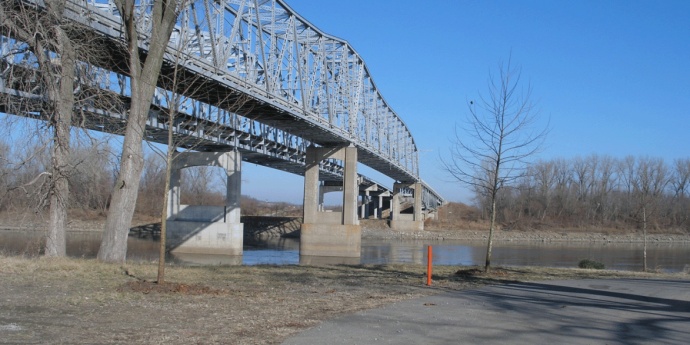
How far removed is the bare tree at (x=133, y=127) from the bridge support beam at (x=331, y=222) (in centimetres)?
3269

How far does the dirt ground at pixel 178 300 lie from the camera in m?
8.05

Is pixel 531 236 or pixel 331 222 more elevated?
pixel 331 222

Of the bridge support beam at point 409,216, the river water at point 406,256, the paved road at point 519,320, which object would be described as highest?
the bridge support beam at point 409,216

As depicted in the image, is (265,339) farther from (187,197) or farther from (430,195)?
(430,195)

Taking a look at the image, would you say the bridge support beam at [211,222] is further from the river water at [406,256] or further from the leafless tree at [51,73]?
the leafless tree at [51,73]

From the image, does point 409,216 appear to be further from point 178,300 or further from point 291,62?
point 178,300

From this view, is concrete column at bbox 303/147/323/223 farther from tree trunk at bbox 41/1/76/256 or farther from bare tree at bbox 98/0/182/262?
tree trunk at bbox 41/1/76/256

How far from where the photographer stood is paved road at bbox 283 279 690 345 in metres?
8.65

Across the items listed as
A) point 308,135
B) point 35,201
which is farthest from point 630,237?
point 35,201

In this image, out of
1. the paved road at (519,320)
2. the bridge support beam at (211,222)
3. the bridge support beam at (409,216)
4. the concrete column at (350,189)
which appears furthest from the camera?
the bridge support beam at (409,216)

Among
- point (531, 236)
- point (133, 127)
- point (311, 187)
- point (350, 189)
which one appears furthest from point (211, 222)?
point (531, 236)

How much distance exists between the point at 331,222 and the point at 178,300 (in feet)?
141

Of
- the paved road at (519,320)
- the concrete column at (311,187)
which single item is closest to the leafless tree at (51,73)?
the paved road at (519,320)

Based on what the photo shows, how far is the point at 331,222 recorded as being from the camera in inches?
2127
